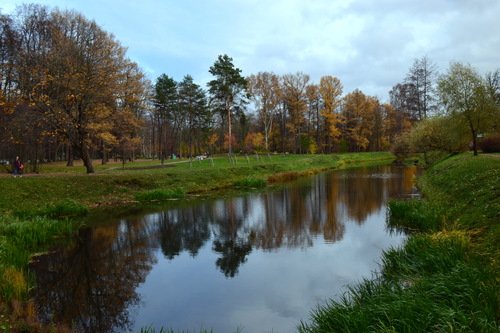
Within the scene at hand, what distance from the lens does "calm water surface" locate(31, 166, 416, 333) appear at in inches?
314

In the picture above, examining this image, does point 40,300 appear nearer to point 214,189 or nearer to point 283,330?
point 283,330

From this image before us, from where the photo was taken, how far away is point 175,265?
11.6m

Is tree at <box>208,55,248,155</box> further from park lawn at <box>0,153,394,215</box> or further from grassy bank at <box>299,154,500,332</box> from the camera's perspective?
grassy bank at <box>299,154,500,332</box>

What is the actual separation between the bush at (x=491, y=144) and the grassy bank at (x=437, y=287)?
22.2m

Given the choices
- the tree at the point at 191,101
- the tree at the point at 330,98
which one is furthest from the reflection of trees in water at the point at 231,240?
the tree at the point at 330,98

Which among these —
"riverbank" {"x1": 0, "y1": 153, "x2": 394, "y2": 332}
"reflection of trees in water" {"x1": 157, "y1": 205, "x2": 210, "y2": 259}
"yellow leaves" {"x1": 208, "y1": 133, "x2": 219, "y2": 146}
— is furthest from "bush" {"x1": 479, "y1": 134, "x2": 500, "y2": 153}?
"yellow leaves" {"x1": 208, "y1": 133, "x2": 219, "y2": 146}

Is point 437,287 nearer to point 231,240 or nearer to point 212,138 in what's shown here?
point 231,240

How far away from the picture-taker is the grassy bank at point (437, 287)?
5.19 m

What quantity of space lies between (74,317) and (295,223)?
10.3 m

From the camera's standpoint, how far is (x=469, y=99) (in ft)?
94.3

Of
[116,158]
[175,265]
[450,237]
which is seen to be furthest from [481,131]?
[116,158]

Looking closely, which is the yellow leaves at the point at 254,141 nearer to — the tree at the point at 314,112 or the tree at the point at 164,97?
the tree at the point at 314,112

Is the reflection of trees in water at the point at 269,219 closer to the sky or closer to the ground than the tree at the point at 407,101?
closer to the ground

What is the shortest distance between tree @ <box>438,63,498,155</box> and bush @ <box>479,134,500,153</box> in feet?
6.78
